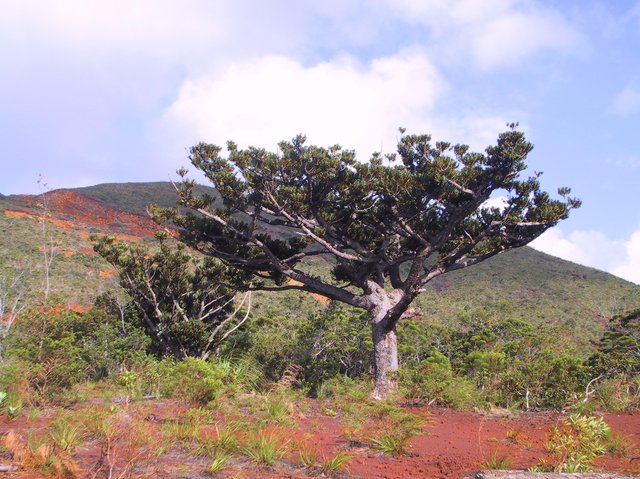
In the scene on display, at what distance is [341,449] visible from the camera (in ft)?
19.3

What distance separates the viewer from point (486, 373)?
35.7 feet

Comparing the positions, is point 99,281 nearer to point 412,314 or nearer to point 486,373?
point 412,314

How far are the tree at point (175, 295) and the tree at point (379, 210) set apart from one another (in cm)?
170

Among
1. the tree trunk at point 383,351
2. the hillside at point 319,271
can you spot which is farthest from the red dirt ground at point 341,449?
the hillside at point 319,271

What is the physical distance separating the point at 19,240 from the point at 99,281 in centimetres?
817

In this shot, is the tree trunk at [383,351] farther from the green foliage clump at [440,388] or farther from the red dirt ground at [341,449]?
the red dirt ground at [341,449]

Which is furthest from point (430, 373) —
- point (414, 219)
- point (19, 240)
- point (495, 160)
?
point (19, 240)

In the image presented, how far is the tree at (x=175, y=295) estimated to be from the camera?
13.7 m

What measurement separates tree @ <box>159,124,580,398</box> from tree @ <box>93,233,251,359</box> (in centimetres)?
170

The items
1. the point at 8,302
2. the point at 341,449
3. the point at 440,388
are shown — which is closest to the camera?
the point at 341,449

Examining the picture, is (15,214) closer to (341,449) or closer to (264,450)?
(341,449)

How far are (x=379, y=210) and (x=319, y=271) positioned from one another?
84.2ft

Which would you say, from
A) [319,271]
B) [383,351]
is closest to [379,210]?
[383,351]

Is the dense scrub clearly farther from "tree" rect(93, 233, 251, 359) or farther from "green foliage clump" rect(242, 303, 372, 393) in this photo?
"tree" rect(93, 233, 251, 359)
